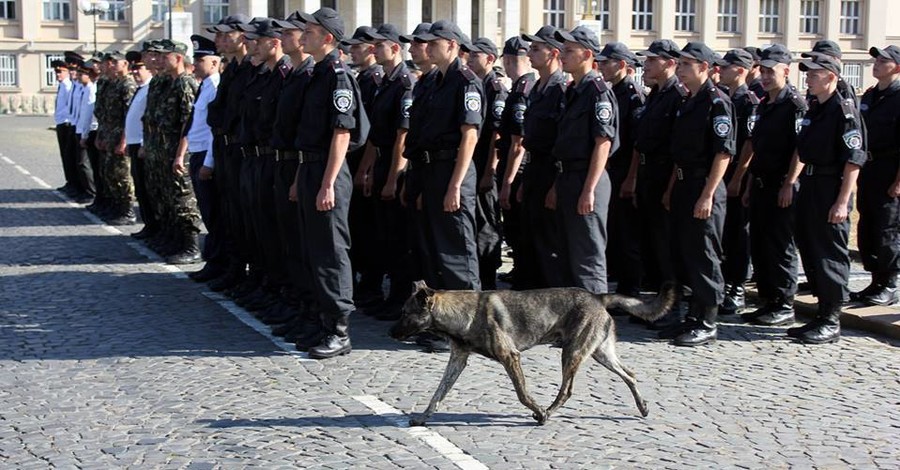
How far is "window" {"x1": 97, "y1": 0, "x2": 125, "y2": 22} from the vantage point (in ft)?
217

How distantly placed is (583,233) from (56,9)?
62.4 m

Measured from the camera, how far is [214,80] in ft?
37.5

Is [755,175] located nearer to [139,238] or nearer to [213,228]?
[213,228]

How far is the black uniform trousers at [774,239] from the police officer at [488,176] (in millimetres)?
2065

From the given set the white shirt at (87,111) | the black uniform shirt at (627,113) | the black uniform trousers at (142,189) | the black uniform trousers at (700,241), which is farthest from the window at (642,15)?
the black uniform trousers at (700,241)

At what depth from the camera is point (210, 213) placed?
11297mm

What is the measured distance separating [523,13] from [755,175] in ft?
219

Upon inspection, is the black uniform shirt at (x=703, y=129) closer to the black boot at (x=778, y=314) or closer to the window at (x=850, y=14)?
the black boot at (x=778, y=314)

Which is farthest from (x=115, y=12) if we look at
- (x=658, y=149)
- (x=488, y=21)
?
(x=658, y=149)

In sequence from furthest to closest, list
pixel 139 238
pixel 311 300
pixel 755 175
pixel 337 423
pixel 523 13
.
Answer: pixel 523 13 → pixel 139 238 → pixel 755 175 → pixel 311 300 → pixel 337 423

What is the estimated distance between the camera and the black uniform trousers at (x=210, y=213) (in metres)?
11.2

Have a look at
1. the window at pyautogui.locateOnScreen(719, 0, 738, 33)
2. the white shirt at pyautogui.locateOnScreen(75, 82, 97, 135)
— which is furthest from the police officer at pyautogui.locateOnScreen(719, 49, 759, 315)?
the window at pyautogui.locateOnScreen(719, 0, 738, 33)

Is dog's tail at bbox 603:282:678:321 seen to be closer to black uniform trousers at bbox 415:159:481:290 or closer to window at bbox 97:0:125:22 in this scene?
black uniform trousers at bbox 415:159:481:290

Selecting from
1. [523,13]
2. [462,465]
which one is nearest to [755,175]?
[462,465]
